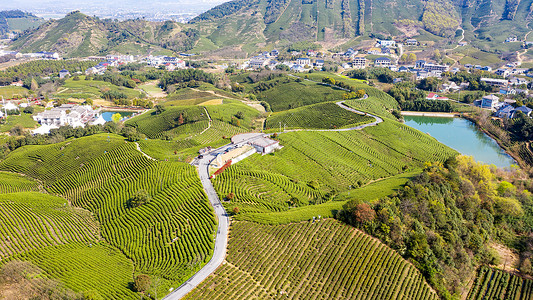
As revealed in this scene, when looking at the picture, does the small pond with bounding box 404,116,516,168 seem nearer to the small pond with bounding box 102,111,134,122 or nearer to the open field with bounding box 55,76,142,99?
the small pond with bounding box 102,111,134,122

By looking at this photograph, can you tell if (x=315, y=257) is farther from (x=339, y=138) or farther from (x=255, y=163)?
(x=339, y=138)

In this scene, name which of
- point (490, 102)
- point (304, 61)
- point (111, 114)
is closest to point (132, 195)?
point (111, 114)

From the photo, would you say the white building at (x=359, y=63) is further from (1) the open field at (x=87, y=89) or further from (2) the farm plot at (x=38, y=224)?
(2) the farm plot at (x=38, y=224)

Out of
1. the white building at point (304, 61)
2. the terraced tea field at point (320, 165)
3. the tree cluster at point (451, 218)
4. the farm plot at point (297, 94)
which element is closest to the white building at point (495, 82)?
the farm plot at point (297, 94)

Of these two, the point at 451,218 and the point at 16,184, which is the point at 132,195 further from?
the point at 451,218

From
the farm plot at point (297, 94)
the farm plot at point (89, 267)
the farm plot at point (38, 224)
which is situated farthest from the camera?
the farm plot at point (297, 94)

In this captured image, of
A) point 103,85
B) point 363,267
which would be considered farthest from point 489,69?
point 103,85

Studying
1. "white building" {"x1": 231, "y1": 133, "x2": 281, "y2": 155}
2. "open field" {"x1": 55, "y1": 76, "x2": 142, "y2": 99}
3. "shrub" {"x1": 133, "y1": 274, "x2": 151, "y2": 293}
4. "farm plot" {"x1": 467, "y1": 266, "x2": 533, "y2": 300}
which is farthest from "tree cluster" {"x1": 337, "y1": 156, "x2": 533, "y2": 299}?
"open field" {"x1": 55, "y1": 76, "x2": 142, "y2": 99}
